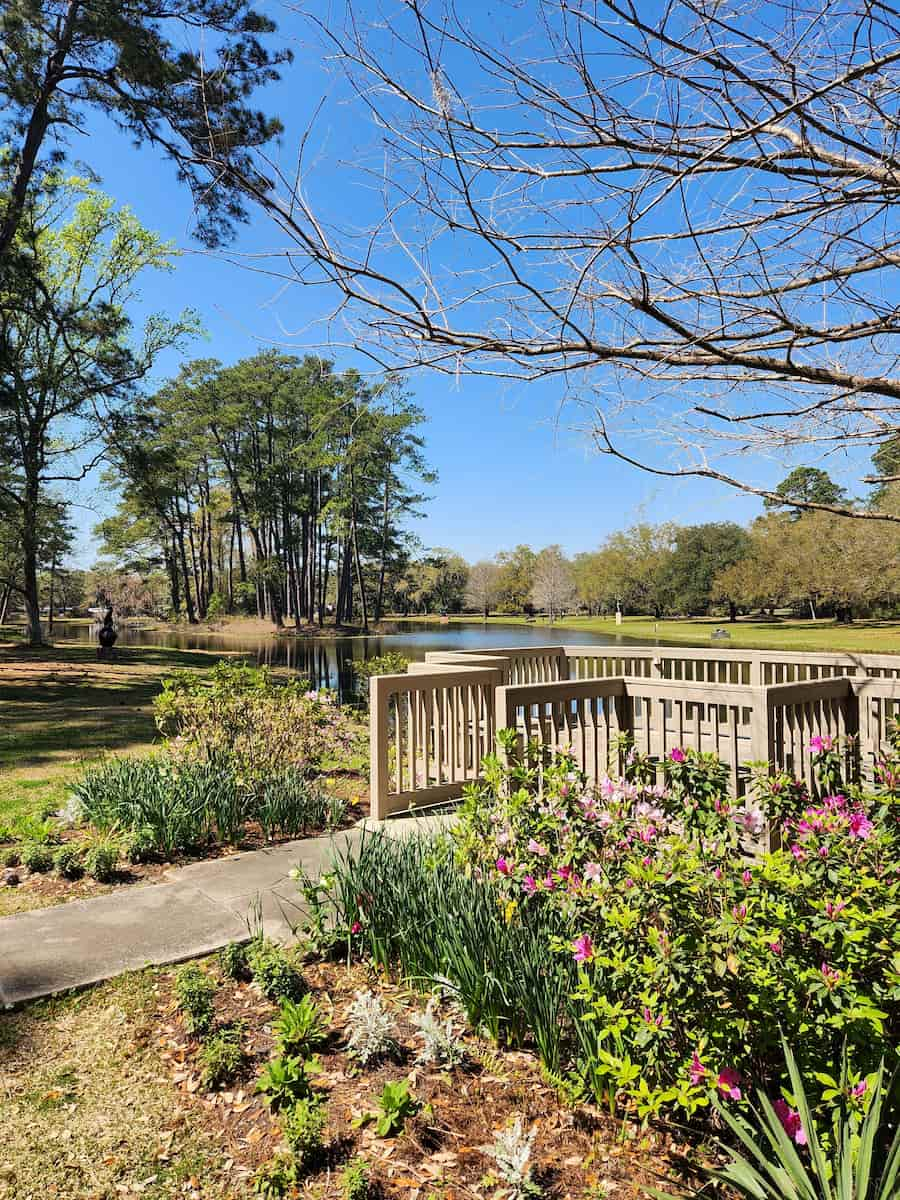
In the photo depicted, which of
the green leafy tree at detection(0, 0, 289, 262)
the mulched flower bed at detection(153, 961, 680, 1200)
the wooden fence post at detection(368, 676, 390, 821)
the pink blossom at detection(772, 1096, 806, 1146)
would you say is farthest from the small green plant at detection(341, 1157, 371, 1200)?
the green leafy tree at detection(0, 0, 289, 262)

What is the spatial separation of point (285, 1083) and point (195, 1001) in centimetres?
57

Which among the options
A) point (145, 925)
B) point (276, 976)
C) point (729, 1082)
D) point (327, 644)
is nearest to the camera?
point (729, 1082)

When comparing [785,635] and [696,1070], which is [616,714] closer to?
[696,1070]

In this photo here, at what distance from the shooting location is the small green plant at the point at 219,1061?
208 cm

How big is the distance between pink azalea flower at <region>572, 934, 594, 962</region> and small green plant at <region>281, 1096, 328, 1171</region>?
2.49 ft

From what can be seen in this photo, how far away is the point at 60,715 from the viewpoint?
10320mm

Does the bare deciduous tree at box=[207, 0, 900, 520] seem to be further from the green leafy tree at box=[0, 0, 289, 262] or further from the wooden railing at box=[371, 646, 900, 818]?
the green leafy tree at box=[0, 0, 289, 262]

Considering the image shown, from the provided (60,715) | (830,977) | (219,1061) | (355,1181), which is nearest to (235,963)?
(219,1061)

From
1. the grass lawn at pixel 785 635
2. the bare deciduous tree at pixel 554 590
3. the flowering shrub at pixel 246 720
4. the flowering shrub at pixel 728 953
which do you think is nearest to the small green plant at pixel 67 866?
the flowering shrub at pixel 246 720

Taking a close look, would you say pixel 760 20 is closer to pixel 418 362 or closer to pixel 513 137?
pixel 513 137

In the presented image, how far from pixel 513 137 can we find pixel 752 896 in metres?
2.07

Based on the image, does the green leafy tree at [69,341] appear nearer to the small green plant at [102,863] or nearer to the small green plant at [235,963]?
the small green plant at [102,863]

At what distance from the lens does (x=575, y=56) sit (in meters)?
1.82

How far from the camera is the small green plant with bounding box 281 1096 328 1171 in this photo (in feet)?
5.64
